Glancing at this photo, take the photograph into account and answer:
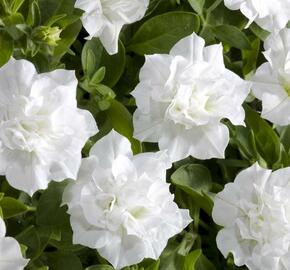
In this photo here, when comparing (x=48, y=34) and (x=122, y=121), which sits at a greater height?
(x=48, y=34)

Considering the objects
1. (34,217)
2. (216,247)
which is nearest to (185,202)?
(216,247)

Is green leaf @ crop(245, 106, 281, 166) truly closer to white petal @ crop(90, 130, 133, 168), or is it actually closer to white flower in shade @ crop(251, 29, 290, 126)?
white flower in shade @ crop(251, 29, 290, 126)

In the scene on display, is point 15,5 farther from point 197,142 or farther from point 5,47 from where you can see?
point 197,142

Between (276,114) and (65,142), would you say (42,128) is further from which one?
(276,114)

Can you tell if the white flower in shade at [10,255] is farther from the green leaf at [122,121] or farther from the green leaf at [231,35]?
the green leaf at [231,35]

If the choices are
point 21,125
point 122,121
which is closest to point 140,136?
point 122,121

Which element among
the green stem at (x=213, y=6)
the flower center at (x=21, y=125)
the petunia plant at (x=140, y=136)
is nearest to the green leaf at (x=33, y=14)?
the petunia plant at (x=140, y=136)
